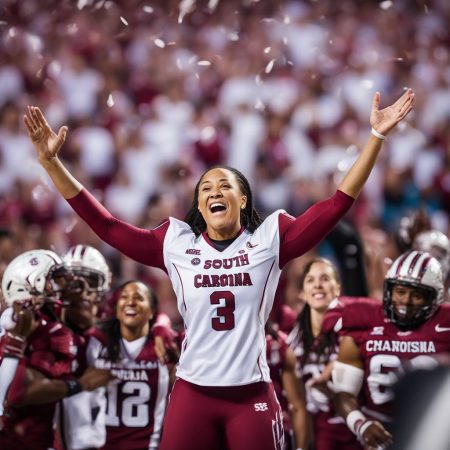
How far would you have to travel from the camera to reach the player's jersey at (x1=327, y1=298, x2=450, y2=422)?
569cm

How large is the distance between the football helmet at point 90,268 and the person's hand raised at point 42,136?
1.67 meters

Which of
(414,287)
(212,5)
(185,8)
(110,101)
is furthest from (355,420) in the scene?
(212,5)

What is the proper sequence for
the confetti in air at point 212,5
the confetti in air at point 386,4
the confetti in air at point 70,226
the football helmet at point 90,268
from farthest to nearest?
the confetti in air at point 386,4 → the confetti in air at point 212,5 → the confetti in air at point 70,226 → the football helmet at point 90,268

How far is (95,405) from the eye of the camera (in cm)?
611

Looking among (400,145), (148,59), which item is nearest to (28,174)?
(148,59)

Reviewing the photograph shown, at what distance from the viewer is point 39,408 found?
5527 mm

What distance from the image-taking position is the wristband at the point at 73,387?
18.1ft

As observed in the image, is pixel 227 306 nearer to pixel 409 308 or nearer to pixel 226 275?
pixel 226 275

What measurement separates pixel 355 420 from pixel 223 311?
159cm

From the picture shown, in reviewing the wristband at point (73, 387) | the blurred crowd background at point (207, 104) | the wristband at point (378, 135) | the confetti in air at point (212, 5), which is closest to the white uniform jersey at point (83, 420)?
the wristband at point (73, 387)

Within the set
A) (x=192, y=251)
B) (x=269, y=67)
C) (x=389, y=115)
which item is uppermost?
(x=269, y=67)

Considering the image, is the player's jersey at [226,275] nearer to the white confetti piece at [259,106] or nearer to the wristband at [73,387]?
the wristband at [73,387]

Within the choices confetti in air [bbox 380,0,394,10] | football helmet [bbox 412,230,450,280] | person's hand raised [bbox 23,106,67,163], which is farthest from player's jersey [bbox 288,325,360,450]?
confetti in air [bbox 380,0,394,10]

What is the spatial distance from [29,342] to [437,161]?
7535 mm
